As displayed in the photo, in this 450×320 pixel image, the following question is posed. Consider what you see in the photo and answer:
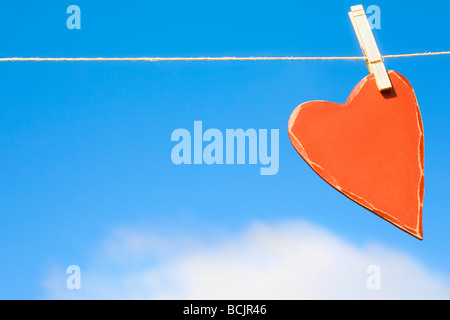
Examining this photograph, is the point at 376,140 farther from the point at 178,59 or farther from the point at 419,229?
the point at 178,59

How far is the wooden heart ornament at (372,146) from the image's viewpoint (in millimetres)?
2885

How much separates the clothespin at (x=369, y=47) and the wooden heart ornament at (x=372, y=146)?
0.14 feet

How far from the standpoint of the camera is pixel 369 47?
3.04m

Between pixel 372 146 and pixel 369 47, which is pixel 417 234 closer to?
pixel 372 146

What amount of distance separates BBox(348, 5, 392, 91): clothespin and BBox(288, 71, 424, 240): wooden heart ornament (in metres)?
0.04

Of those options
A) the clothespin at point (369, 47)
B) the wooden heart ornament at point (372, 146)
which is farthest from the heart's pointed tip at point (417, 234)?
the clothespin at point (369, 47)

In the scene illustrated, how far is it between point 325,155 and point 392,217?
0.40 m

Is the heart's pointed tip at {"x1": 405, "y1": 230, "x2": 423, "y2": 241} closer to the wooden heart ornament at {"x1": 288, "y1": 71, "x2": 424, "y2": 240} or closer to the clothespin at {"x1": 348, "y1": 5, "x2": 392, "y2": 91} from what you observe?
the wooden heart ornament at {"x1": 288, "y1": 71, "x2": 424, "y2": 240}

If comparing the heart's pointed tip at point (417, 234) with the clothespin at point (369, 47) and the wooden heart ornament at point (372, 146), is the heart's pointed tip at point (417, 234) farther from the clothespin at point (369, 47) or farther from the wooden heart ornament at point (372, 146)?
the clothespin at point (369, 47)

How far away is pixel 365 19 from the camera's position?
3.12 meters

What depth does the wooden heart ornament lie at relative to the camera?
288cm

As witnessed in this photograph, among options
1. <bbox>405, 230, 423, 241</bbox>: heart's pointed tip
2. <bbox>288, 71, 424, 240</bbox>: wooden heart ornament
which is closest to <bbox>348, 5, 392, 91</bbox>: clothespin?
<bbox>288, 71, 424, 240</bbox>: wooden heart ornament

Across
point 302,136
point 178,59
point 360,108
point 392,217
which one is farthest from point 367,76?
point 178,59

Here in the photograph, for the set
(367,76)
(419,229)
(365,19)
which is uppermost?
(365,19)
